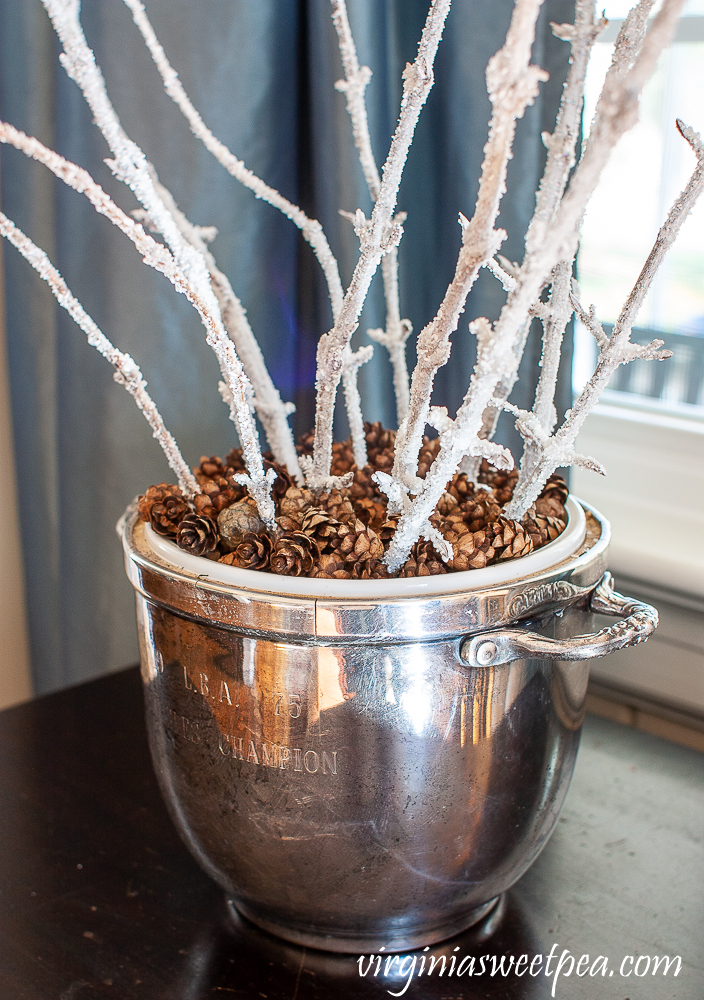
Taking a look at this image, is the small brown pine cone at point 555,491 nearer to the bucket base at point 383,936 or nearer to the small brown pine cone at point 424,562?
the small brown pine cone at point 424,562

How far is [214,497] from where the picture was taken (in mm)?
456

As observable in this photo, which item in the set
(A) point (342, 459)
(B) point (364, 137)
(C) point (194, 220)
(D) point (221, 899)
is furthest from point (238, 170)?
(D) point (221, 899)

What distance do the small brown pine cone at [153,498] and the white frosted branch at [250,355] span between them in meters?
0.08

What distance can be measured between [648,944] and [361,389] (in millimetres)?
462

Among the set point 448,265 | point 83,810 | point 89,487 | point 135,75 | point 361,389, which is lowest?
point 83,810

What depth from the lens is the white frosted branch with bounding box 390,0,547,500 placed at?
26 centimetres

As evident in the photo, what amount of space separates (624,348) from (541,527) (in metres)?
0.10

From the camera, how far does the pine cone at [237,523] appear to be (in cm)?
43

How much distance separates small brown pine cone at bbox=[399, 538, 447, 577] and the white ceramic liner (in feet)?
0.05

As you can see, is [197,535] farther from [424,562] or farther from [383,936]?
[383,936]

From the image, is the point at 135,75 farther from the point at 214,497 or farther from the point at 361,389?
the point at 214,497

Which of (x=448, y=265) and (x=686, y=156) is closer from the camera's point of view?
(x=448, y=265)

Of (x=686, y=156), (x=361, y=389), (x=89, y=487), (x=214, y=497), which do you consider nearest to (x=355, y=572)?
(x=214, y=497)

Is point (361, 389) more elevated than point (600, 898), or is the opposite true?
point (361, 389)
